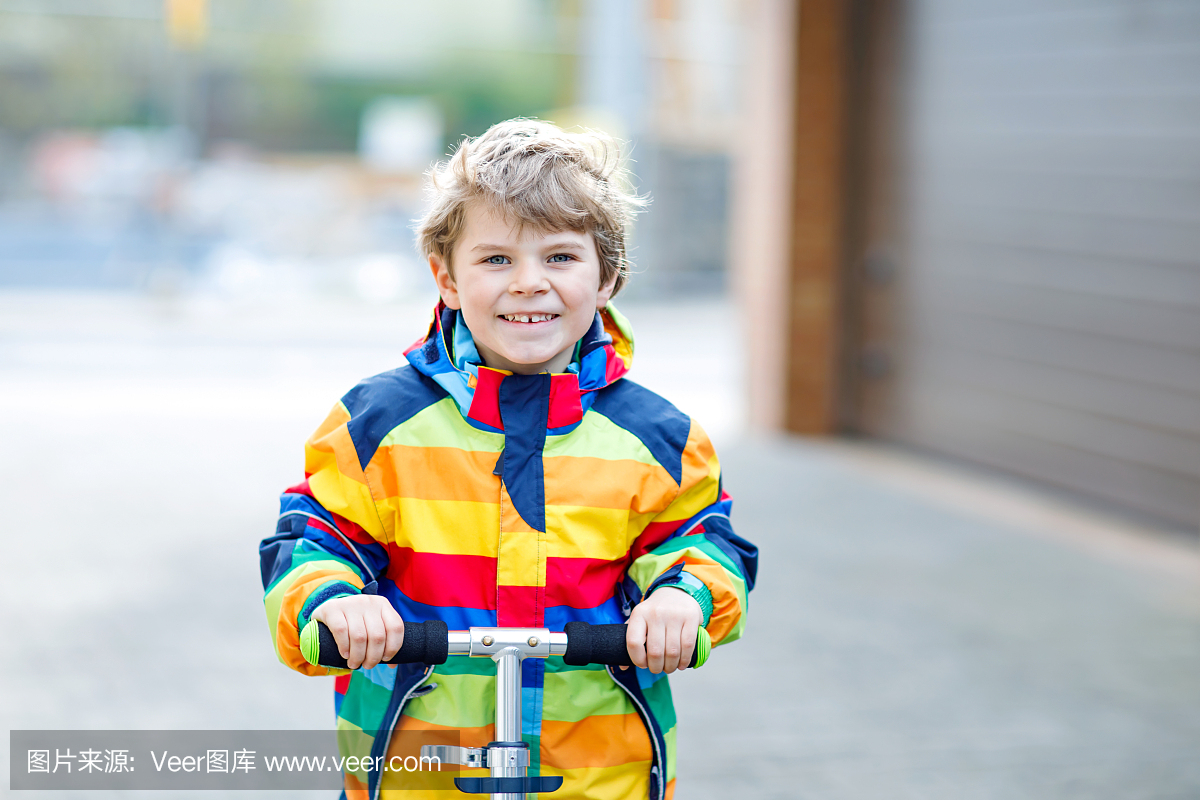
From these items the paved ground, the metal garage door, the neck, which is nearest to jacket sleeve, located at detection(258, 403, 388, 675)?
the neck

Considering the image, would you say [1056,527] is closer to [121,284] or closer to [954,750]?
[954,750]

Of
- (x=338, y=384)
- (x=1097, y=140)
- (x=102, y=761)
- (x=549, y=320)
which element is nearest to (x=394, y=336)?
(x=338, y=384)

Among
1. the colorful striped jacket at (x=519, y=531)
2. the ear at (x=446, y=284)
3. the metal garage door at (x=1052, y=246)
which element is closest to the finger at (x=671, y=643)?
the colorful striped jacket at (x=519, y=531)

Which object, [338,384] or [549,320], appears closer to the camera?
[549,320]

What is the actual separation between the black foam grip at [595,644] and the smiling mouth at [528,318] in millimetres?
424

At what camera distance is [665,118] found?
16438 mm

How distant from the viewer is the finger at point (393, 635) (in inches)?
64.2

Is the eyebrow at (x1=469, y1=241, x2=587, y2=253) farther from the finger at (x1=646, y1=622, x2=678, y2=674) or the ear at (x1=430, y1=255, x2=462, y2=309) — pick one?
the finger at (x1=646, y1=622, x2=678, y2=674)

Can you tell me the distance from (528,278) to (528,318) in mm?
63

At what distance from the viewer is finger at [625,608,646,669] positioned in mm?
1673

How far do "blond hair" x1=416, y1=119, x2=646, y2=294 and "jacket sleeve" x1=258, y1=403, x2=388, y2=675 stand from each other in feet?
1.08

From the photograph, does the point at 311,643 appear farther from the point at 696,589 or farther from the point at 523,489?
the point at 696,589

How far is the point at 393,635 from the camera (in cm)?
164

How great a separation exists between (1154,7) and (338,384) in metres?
6.57
